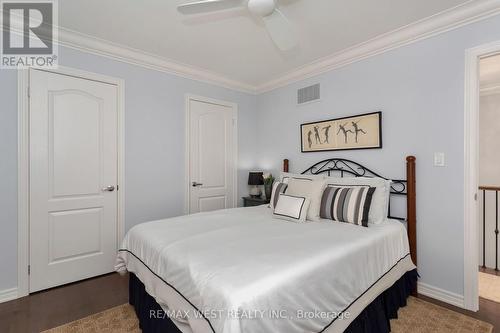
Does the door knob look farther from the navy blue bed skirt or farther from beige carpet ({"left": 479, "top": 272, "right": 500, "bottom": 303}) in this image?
beige carpet ({"left": 479, "top": 272, "right": 500, "bottom": 303})

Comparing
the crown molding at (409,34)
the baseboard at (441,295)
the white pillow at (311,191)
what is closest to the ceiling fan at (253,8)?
the crown molding at (409,34)

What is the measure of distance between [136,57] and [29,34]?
0.92 metres

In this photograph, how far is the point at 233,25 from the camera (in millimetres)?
2322

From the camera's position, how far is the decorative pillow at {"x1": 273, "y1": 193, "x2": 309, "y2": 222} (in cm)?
227

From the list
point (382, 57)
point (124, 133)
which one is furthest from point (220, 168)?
point (382, 57)

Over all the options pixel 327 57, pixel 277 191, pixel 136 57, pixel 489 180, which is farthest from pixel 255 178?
pixel 489 180

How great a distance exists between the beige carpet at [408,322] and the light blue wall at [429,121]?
12.3 inches

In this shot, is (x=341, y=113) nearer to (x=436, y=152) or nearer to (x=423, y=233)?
(x=436, y=152)

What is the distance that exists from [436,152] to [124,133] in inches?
124

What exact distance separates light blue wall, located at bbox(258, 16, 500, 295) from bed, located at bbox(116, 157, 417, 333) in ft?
0.48

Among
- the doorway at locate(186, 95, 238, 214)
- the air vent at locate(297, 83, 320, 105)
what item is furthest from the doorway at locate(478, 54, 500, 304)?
the doorway at locate(186, 95, 238, 214)

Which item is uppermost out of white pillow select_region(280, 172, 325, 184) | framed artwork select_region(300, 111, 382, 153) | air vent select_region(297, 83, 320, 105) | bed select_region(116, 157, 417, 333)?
air vent select_region(297, 83, 320, 105)

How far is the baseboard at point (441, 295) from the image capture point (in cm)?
210

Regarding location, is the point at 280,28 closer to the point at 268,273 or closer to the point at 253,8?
the point at 253,8
